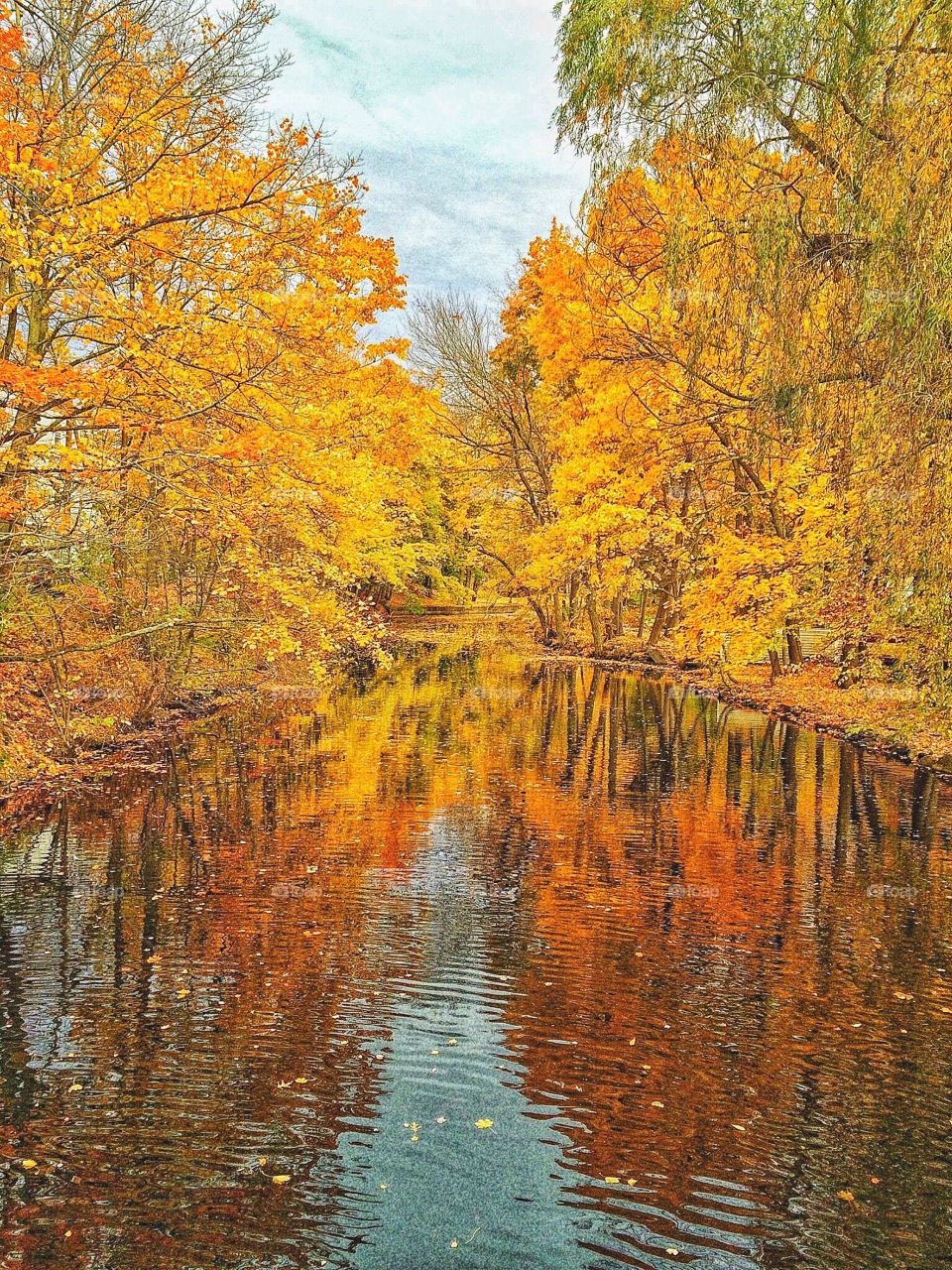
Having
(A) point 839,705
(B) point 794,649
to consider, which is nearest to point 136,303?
(A) point 839,705

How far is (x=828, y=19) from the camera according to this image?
23.8 feet

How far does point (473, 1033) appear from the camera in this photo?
543 centimetres

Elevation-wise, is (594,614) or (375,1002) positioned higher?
(594,614)

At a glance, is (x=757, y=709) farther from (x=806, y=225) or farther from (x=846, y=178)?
(x=846, y=178)

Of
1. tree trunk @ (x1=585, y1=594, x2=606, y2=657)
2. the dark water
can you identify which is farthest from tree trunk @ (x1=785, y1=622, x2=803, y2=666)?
the dark water

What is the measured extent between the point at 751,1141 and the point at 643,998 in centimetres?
160

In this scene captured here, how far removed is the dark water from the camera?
12.4 ft

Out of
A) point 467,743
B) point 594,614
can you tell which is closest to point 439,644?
point 594,614

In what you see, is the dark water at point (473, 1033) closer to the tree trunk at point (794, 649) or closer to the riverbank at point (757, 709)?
the riverbank at point (757, 709)

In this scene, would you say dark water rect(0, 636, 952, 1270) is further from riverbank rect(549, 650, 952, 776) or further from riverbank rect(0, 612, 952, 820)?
riverbank rect(549, 650, 952, 776)

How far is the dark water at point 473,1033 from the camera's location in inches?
149

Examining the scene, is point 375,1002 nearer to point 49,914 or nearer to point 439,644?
point 49,914

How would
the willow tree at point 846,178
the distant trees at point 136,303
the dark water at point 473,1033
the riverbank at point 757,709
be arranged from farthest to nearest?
the riverbank at point 757,709 → the distant trees at point 136,303 → the willow tree at point 846,178 → the dark water at point 473,1033

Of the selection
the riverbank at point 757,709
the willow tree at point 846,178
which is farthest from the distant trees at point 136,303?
the willow tree at point 846,178
